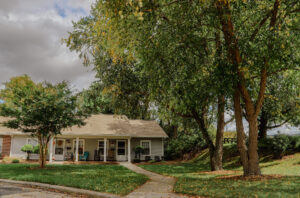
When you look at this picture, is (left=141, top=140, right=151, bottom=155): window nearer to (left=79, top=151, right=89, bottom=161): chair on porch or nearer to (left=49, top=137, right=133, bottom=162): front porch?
(left=49, top=137, right=133, bottom=162): front porch

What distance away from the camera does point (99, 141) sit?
2750 centimetres

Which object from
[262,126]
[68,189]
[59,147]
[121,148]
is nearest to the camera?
[68,189]

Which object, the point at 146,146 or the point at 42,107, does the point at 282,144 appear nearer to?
the point at 146,146

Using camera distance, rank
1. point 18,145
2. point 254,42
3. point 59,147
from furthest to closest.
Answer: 1. point 59,147
2. point 18,145
3. point 254,42

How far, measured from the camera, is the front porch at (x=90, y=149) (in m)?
26.1

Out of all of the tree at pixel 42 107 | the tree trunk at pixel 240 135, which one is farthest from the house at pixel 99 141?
the tree trunk at pixel 240 135

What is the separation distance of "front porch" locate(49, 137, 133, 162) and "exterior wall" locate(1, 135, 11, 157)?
4.43m

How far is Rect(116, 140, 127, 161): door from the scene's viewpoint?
27.4 meters

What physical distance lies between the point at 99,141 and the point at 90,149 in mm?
1309

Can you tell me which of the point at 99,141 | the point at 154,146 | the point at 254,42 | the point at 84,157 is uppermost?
the point at 254,42

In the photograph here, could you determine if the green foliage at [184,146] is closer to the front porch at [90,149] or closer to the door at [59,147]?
the front porch at [90,149]

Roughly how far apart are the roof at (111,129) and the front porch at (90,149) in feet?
3.20

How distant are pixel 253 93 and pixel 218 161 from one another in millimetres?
5872

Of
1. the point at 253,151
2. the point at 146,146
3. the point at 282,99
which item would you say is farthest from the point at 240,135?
the point at 146,146
